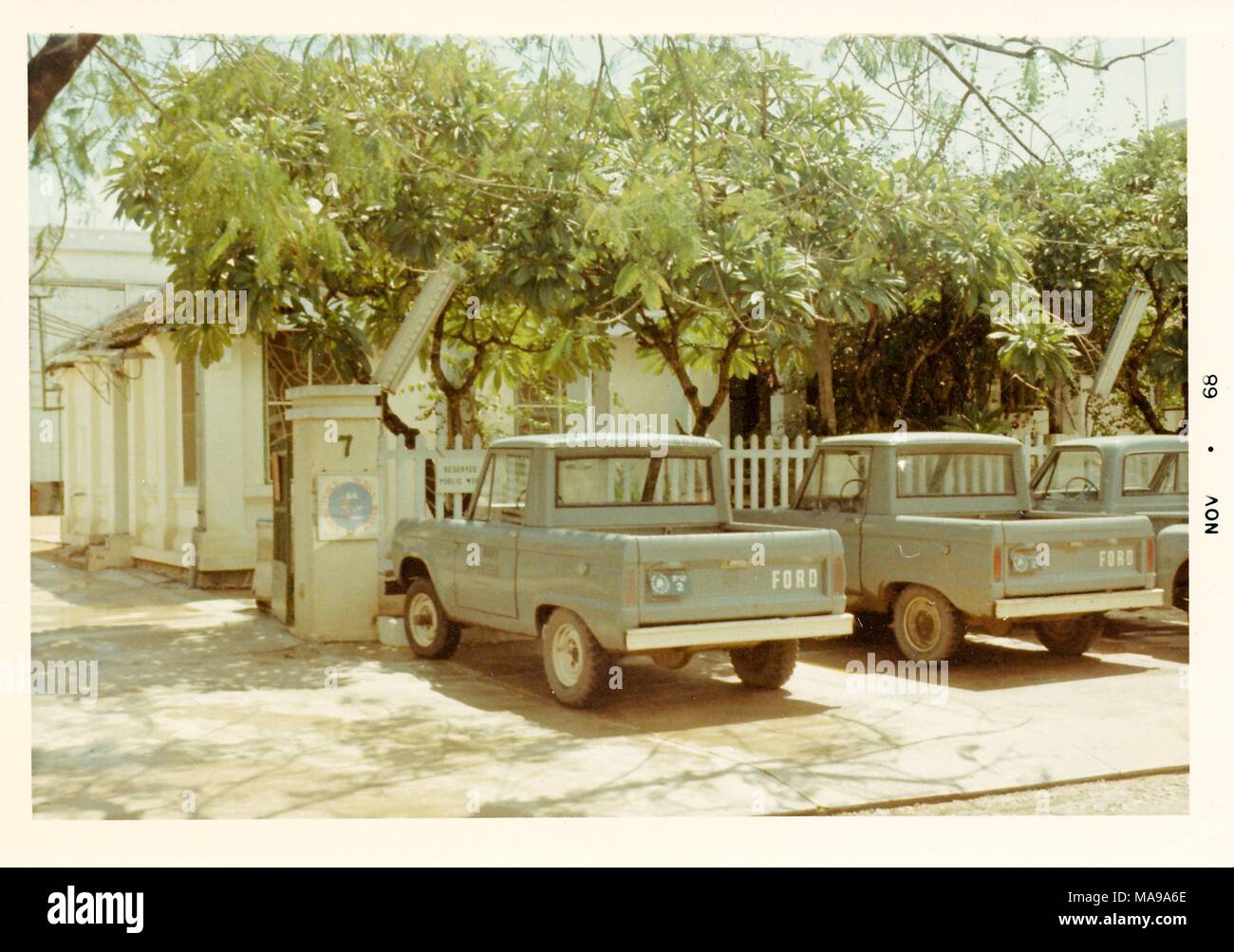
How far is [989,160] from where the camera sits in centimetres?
1432

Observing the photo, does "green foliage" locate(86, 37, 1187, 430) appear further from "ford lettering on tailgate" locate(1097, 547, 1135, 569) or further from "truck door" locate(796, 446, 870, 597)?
"ford lettering on tailgate" locate(1097, 547, 1135, 569)

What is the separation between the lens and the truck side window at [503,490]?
9.52 metres

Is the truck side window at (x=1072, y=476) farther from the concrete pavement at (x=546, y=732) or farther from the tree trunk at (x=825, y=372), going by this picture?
the tree trunk at (x=825, y=372)

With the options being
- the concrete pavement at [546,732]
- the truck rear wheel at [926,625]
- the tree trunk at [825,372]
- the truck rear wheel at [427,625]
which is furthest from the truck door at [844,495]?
the tree trunk at [825,372]

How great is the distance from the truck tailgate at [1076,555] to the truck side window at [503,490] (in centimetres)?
343

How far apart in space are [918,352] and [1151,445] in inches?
210

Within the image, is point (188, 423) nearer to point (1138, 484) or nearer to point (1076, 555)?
point (1138, 484)

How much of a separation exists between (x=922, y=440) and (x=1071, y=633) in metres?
1.90

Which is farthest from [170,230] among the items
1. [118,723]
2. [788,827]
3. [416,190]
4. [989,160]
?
[989,160]

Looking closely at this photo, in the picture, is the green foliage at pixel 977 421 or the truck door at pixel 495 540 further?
the green foliage at pixel 977 421

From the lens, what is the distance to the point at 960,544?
31.8ft

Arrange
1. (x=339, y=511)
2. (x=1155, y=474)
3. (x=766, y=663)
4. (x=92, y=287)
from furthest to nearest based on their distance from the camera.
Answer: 1. (x=92, y=287)
2. (x=1155, y=474)
3. (x=339, y=511)
4. (x=766, y=663)

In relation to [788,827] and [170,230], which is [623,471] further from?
[170,230]

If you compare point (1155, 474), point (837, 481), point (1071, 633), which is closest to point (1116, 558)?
point (1071, 633)
